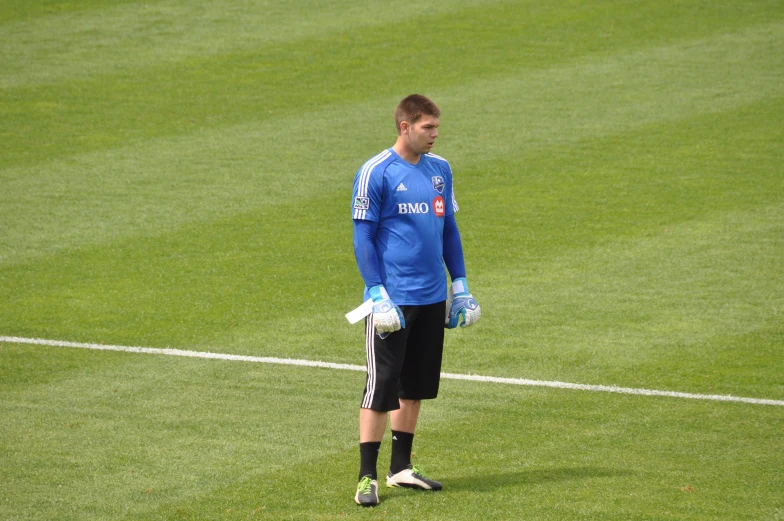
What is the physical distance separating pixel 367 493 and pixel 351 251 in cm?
536

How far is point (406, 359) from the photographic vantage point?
20.3 feet

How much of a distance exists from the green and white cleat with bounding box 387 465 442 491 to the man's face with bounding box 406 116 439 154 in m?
1.82

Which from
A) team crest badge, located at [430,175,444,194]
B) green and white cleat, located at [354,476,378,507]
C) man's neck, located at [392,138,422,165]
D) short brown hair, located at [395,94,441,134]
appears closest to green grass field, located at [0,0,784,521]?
green and white cleat, located at [354,476,378,507]

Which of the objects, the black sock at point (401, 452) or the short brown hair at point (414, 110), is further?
the black sock at point (401, 452)

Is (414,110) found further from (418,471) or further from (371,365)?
(418,471)

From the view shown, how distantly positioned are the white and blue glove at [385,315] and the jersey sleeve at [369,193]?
0.42 metres

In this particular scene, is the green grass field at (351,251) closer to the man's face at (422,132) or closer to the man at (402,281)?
the man at (402,281)

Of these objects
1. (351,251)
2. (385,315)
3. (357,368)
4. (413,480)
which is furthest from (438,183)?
(351,251)

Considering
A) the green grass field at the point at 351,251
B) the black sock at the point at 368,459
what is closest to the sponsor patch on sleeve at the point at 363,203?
the black sock at the point at 368,459

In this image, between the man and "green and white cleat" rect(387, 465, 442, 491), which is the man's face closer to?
the man

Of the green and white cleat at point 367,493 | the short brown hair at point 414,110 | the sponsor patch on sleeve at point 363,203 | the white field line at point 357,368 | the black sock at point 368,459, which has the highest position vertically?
the short brown hair at point 414,110

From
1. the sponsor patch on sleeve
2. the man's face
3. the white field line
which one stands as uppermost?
the man's face

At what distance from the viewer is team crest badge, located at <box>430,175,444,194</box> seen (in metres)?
6.13

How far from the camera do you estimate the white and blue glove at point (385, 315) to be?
575 cm
